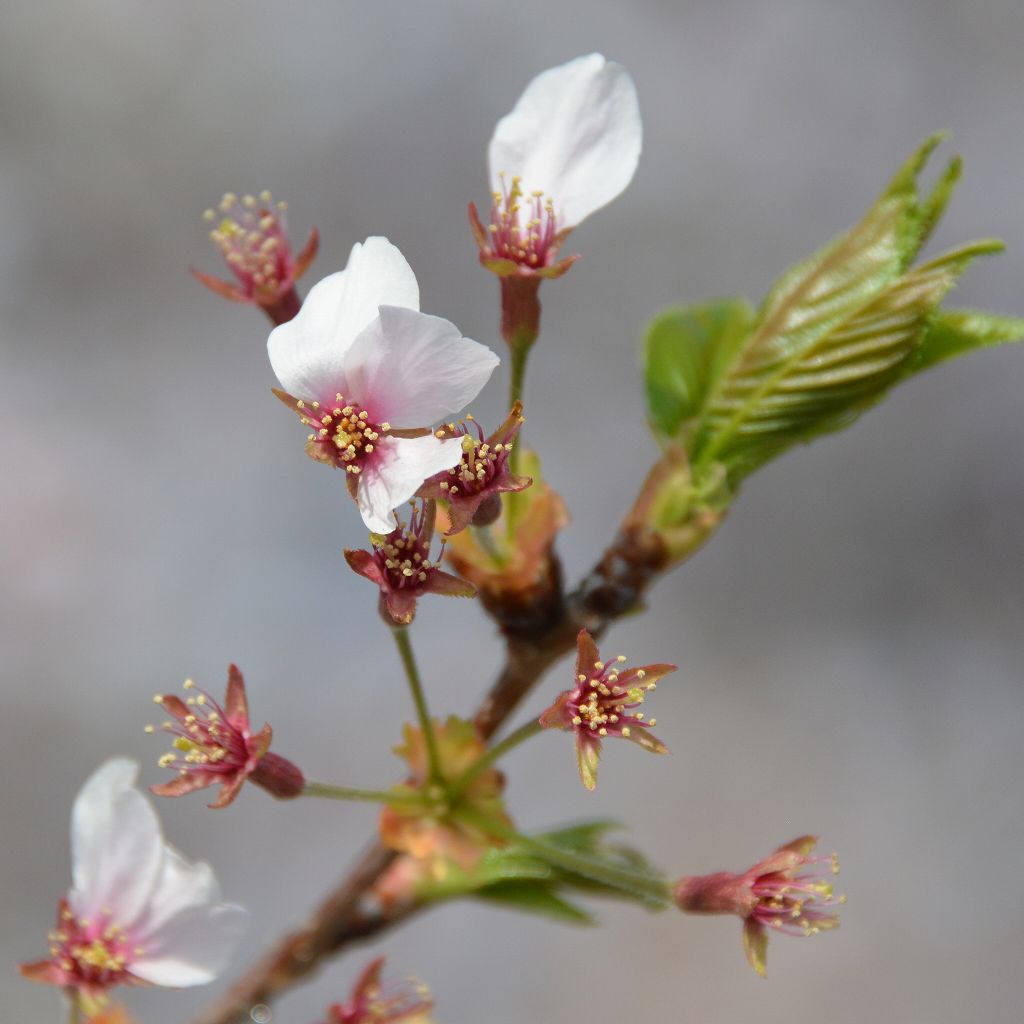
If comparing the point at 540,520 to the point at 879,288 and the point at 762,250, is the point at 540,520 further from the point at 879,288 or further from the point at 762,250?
the point at 762,250

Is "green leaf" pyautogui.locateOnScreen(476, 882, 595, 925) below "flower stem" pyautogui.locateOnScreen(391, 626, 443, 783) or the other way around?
below

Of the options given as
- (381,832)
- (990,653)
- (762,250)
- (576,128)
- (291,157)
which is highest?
(291,157)

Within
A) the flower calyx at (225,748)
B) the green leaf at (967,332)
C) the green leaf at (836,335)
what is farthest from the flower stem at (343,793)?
the green leaf at (967,332)

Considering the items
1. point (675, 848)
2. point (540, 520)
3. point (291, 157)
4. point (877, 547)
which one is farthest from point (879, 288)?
point (291, 157)

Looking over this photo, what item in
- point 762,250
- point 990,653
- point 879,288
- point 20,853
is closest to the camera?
point 879,288

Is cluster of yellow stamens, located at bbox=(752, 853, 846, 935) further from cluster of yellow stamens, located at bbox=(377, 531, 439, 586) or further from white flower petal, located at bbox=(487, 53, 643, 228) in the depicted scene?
white flower petal, located at bbox=(487, 53, 643, 228)

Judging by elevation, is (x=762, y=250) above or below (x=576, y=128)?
above

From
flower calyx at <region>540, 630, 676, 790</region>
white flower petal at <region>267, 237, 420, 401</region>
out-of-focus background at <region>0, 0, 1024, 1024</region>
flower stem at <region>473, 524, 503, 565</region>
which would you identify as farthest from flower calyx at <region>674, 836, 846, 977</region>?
out-of-focus background at <region>0, 0, 1024, 1024</region>
